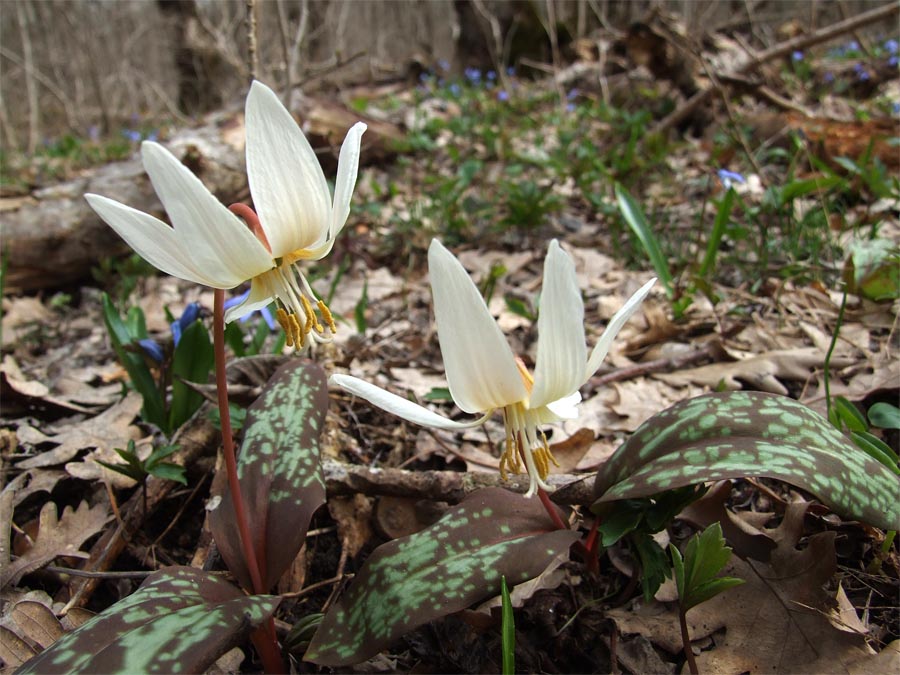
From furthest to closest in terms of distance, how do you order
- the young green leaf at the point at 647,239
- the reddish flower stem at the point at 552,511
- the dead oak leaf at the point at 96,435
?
the young green leaf at the point at 647,239 → the dead oak leaf at the point at 96,435 → the reddish flower stem at the point at 552,511

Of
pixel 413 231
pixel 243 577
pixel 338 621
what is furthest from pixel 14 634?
pixel 413 231

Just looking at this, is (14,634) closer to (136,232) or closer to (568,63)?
(136,232)

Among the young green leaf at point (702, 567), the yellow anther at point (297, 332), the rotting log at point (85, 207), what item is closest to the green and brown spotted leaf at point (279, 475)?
the yellow anther at point (297, 332)

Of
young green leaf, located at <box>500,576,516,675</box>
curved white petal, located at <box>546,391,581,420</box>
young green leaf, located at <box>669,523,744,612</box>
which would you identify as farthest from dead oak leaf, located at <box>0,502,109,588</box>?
young green leaf, located at <box>669,523,744,612</box>

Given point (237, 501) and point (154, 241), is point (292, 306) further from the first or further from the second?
point (237, 501)

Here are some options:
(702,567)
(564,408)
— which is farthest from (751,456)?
(564,408)

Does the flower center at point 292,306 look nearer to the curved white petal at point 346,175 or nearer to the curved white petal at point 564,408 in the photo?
the curved white petal at point 346,175

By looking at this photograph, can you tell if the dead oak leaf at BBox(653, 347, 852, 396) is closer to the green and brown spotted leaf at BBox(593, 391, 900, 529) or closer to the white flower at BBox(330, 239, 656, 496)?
the green and brown spotted leaf at BBox(593, 391, 900, 529)
